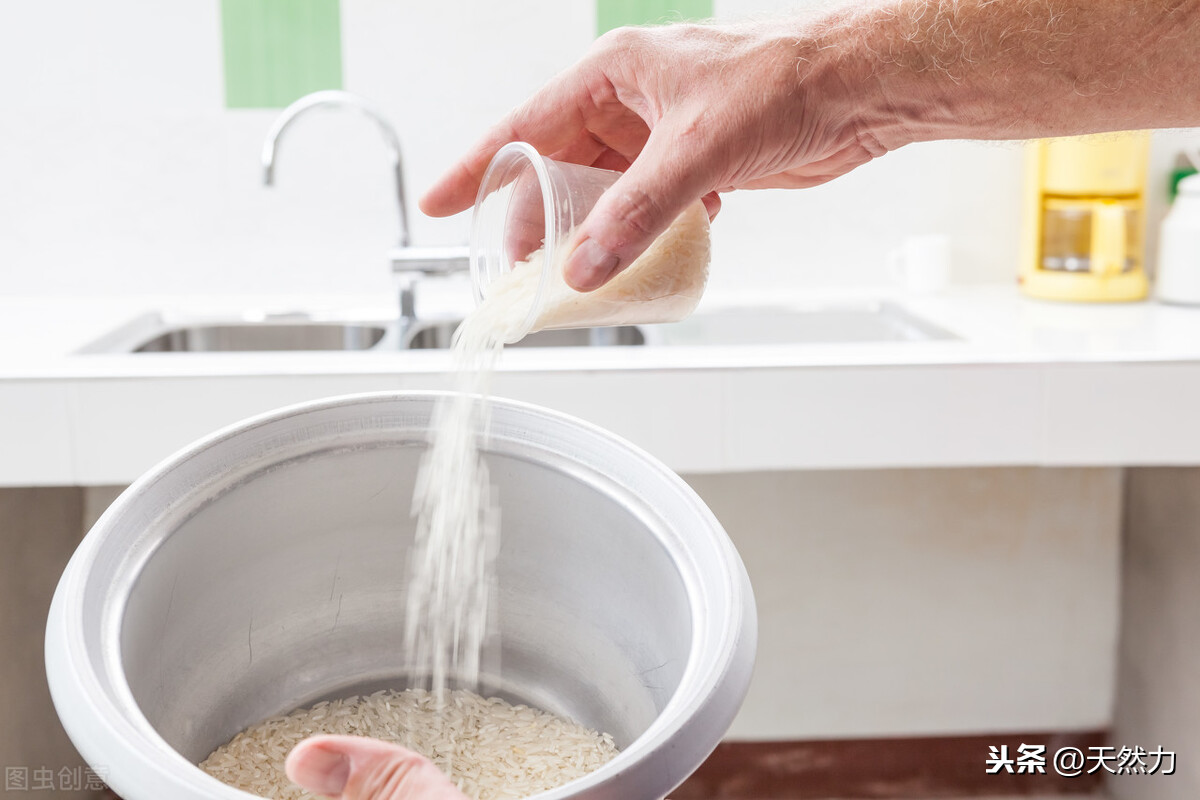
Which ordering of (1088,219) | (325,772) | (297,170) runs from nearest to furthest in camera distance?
(325,772) → (1088,219) → (297,170)

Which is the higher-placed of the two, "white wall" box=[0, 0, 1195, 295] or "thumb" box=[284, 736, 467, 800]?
"white wall" box=[0, 0, 1195, 295]

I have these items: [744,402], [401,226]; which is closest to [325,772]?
[744,402]

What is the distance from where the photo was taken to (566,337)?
6.34 ft

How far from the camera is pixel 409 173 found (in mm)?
1983

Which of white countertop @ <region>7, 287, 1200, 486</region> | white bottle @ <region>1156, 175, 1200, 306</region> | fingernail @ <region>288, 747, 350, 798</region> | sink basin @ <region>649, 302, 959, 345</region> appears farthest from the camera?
sink basin @ <region>649, 302, 959, 345</region>

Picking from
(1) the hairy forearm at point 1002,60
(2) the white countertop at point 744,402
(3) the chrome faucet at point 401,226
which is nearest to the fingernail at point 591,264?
(1) the hairy forearm at point 1002,60

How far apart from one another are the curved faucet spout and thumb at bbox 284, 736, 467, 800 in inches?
50.7

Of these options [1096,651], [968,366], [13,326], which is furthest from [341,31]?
[1096,651]

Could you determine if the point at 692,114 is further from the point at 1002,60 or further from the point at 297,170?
the point at 297,170

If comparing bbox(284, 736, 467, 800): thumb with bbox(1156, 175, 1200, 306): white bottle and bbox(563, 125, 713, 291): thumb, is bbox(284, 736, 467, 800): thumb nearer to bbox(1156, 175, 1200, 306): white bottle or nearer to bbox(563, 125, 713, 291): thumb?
bbox(563, 125, 713, 291): thumb

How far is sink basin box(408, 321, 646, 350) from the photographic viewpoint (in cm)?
184

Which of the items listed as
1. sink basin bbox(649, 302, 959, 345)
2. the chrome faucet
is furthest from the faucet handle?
sink basin bbox(649, 302, 959, 345)

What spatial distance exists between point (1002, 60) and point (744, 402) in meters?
0.69

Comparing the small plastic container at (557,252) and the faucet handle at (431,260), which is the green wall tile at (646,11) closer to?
the faucet handle at (431,260)
